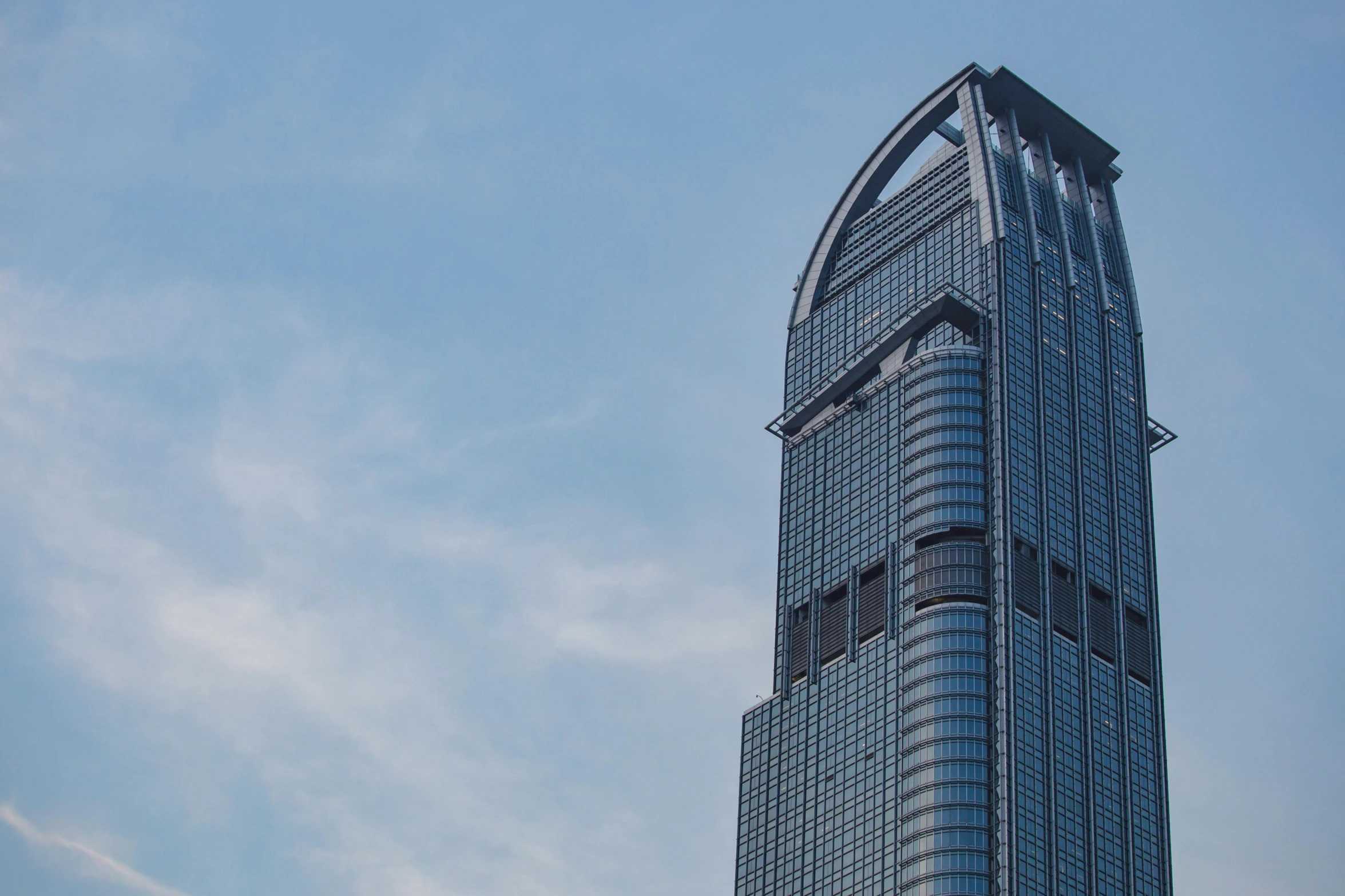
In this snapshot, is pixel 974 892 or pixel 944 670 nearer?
pixel 974 892

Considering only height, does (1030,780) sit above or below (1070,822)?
above

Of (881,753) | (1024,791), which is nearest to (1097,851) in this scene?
(1024,791)

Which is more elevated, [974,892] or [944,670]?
[944,670]

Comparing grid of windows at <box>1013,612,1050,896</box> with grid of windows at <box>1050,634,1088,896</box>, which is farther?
grid of windows at <box>1050,634,1088,896</box>

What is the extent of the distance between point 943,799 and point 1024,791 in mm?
8436

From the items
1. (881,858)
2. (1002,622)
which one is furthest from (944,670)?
(881,858)

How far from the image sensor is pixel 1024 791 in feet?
626

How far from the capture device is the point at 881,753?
655ft

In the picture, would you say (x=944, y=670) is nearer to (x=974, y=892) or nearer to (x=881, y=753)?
(x=881, y=753)

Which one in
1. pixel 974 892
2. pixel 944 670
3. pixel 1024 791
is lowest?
pixel 974 892

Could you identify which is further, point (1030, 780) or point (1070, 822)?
point (1070, 822)

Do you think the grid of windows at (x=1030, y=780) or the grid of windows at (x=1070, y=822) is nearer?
the grid of windows at (x=1030, y=780)

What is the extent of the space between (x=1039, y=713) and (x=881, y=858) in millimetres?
22848

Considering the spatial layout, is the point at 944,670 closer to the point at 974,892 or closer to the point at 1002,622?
the point at 1002,622
